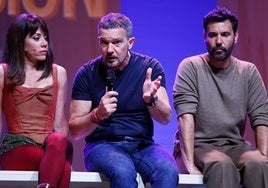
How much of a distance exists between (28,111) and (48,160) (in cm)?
33

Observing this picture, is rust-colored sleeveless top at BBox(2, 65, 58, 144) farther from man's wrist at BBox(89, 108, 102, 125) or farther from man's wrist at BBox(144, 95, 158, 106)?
man's wrist at BBox(144, 95, 158, 106)

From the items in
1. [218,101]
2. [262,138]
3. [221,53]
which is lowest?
[262,138]

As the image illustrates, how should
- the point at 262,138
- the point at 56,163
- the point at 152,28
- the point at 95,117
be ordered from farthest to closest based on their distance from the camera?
the point at 152,28, the point at 262,138, the point at 95,117, the point at 56,163

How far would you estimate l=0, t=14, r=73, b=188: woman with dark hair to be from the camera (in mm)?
2428

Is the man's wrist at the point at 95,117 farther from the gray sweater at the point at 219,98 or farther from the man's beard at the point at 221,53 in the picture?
the man's beard at the point at 221,53

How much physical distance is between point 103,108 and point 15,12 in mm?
1214

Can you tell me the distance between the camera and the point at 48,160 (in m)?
2.30

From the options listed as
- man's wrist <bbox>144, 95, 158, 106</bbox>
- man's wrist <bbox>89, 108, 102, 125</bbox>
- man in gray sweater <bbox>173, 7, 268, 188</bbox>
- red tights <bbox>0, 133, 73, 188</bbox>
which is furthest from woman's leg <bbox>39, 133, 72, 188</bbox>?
man in gray sweater <bbox>173, 7, 268, 188</bbox>

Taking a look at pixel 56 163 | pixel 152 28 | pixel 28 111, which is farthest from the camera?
pixel 152 28

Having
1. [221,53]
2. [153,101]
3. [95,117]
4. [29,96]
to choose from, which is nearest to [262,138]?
[221,53]

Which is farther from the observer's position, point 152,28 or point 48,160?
point 152,28

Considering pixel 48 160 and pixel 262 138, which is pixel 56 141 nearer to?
pixel 48 160

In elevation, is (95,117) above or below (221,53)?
below

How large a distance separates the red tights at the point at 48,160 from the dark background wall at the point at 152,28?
87 centimetres
